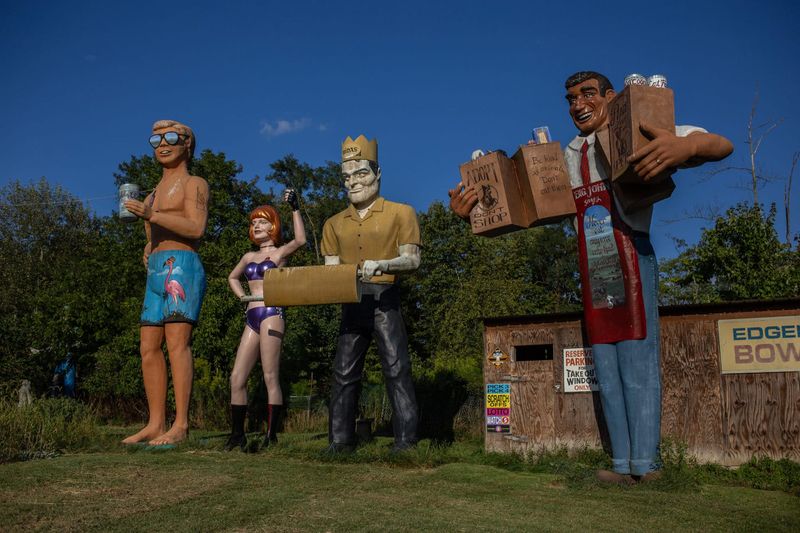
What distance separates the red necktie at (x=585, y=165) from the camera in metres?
4.94

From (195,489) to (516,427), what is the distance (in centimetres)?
320

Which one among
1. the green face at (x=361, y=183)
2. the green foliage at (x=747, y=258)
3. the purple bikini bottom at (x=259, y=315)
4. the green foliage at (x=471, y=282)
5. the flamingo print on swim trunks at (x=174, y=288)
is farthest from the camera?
the green foliage at (x=471, y=282)

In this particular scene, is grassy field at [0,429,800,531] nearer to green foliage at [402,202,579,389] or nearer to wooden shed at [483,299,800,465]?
wooden shed at [483,299,800,465]

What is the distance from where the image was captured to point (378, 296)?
18.3 ft

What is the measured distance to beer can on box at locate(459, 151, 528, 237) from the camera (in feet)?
16.4

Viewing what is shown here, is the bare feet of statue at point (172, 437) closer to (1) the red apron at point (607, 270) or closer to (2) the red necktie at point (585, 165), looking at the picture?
(1) the red apron at point (607, 270)

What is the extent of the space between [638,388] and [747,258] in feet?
35.8

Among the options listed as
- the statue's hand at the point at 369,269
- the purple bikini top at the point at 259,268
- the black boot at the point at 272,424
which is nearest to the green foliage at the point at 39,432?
the black boot at the point at 272,424

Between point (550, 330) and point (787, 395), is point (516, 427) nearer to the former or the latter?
point (550, 330)

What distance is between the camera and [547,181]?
5023mm

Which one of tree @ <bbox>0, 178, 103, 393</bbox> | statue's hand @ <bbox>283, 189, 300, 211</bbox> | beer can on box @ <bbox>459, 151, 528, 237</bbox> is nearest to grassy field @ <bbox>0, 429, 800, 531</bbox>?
beer can on box @ <bbox>459, 151, 528, 237</bbox>

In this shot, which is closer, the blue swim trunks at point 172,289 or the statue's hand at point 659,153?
the statue's hand at point 659,153

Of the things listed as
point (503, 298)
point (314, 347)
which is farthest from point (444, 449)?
point (503, 298)

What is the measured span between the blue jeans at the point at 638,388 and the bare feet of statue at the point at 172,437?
3.54 meters
